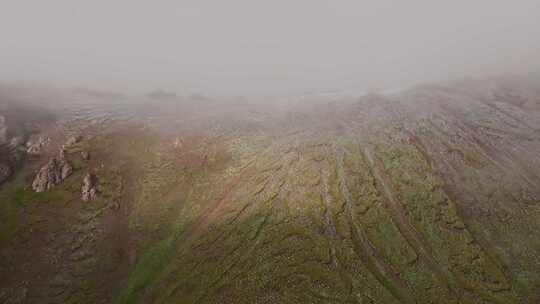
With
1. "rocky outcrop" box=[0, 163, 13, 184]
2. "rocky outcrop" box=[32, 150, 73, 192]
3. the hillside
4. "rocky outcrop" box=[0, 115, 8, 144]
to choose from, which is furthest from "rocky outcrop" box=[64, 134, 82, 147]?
"rocky outcrop" box=[0, 163, 13, 184]

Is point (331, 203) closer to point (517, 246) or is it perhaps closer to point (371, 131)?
point (517, 246)

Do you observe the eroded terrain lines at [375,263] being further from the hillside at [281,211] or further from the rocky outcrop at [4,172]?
the rocky outcrop at [4,172]

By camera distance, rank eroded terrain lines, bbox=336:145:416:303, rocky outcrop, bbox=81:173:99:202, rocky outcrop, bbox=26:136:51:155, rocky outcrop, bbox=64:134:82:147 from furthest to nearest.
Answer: rocky outcrop, bbox=64:134:82:147, rocky outcrop, bbox=26:136:51:155, rocky outcrop, bbox=81:173:99:202, eroded terrain lines, bbox=336:145:416:303

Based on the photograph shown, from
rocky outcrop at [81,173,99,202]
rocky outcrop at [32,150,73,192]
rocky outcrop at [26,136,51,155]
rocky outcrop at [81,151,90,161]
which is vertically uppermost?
rocky outcrop at [26,136,51,155]

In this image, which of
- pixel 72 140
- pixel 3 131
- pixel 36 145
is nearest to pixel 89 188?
pixel 72 140

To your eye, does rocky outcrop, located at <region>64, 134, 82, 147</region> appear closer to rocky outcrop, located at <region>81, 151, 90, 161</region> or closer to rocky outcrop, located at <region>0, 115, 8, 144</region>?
rocky outcrop, located at <region>81, 151, 90, 161</region>

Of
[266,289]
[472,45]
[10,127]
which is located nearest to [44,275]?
[266,289]
